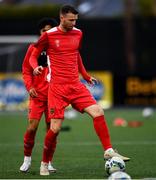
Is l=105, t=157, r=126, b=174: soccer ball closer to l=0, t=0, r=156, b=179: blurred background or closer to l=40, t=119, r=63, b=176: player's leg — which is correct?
l=40, t=119, r=63, b=176: player's leg

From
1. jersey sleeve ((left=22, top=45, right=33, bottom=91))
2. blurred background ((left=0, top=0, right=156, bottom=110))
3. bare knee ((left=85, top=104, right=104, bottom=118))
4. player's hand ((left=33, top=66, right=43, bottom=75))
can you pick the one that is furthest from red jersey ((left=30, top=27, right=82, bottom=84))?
blurred background ((left=0, top=0, right=156, bottom=110))

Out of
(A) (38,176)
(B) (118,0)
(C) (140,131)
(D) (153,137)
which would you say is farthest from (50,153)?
(B) (118,0)

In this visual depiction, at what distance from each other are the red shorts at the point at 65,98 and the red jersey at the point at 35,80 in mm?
559

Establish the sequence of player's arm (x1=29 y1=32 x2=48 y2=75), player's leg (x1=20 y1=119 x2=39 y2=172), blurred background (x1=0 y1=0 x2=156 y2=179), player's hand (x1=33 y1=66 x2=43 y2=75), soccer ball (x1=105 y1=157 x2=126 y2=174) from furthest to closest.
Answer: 1. blurred background (x1=0 y1=0 x2=156 y2=179)
2. player's leg (x1=20 y1=119 x2=39 y2=172)
3. player's arm (x1=29 y1=32 x2=48 y2=75)
4. player's hand (x1=33 y1=66 x2=43 y2=75)
5. soccer ball (x1=105 y1=157 x2=126 y2=174)

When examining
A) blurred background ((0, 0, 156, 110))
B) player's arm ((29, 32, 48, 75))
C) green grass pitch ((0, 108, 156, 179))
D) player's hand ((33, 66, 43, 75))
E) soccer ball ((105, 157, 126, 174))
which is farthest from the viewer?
blurred background ((0, 0, 156, 110))

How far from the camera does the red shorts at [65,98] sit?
37.4 ft

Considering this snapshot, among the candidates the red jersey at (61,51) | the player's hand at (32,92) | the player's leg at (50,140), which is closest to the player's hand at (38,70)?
the red jersey at (61,51)

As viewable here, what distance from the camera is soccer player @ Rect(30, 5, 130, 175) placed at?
1139 centimetres

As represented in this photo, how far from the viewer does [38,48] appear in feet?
37.9

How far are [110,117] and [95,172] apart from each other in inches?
520

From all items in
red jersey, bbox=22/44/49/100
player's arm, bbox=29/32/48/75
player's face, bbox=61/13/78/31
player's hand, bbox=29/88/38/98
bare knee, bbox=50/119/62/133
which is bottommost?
bare knee, bbox=50/119/62/133

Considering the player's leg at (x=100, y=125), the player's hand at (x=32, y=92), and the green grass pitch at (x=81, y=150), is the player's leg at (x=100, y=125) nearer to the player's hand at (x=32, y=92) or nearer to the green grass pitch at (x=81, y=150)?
the green grass pitch at (x=81, y=150)

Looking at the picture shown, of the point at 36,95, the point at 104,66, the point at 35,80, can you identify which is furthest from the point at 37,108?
the point at 104,66

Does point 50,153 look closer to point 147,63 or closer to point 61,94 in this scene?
point 61,94
